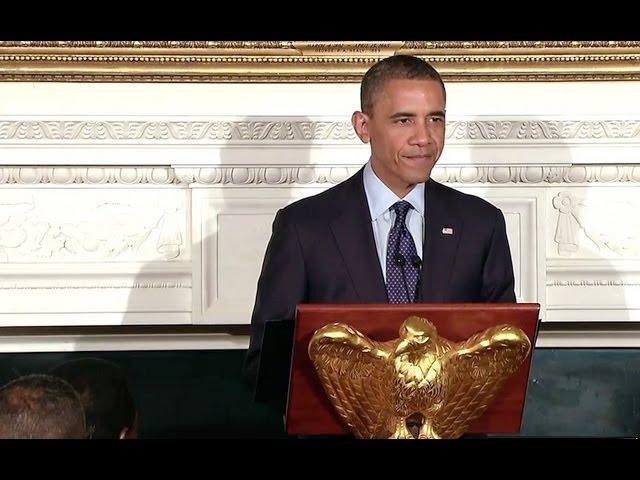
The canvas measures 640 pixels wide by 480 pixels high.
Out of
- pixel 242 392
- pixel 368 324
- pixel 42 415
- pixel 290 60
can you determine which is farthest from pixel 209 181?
pixel 42 415

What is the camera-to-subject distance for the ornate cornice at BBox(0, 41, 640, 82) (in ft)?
10.4

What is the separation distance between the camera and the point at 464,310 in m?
1.96

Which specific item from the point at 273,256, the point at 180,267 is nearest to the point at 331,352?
the point at 273,256

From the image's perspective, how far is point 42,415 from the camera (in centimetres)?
179

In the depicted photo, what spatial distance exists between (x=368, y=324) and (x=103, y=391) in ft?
4.49

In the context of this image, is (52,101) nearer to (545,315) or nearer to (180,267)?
(180,267)

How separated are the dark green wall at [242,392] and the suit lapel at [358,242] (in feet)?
3.01

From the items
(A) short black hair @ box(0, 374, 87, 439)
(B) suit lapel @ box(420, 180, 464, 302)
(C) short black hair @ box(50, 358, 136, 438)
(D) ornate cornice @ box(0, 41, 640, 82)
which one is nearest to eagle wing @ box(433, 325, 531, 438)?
(B) suit lapel @ box(420, 180, 464, 302)

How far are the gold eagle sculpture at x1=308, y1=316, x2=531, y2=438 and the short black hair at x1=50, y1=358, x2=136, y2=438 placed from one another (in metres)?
1.16

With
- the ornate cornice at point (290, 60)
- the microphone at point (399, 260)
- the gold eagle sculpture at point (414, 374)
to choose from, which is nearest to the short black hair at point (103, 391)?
the ornate cornice at point (290, 60)

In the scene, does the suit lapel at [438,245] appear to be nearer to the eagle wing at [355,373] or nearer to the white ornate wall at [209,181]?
the eagle wing at [355,373]

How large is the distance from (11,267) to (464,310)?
1.56 metres

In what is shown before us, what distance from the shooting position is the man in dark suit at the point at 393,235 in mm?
2367

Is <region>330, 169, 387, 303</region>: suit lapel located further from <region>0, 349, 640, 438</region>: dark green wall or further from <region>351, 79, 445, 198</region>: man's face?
<region>0, 349, 640, 438</region>: dark green wall
